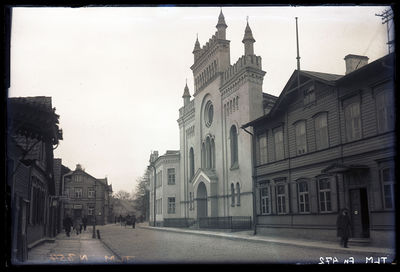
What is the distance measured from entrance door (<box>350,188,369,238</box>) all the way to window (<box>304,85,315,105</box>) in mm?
4926

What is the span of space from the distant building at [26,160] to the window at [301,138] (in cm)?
1187

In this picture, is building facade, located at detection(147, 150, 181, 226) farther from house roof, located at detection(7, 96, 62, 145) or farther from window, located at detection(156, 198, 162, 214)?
house roof, located at detection(7, 96, 62, 145)

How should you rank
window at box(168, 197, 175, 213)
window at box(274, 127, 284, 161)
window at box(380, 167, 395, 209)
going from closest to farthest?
1. window at box(380, 167, 395, 209)
2. window at box(274, 127, 284, 161)
3. window at box(168, 197, 175, 213)

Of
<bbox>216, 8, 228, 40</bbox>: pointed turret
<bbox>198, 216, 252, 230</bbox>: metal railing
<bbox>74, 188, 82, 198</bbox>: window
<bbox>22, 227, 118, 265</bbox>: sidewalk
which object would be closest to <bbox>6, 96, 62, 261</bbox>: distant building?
<bbox>22, 227, 118, 265</bbox>: sidewalk

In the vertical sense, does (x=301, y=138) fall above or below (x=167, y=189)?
above

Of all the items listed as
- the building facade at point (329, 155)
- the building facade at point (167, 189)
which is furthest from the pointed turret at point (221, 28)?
the building facade at point (167, 189)

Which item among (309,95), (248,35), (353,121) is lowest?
(353,121)

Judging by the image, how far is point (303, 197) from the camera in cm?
2108

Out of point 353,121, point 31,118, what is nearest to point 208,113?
point 353,121

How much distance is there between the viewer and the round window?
37.3m

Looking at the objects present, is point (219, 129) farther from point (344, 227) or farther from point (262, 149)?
point (344, 227)

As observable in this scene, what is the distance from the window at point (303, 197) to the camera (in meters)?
20.8

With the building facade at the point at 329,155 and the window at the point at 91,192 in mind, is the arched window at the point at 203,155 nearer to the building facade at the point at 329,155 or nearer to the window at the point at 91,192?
the window at the point at 91,192

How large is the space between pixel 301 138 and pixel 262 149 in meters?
3.96
